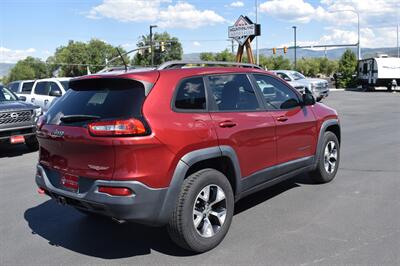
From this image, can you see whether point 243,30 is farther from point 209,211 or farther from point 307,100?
point 209,211

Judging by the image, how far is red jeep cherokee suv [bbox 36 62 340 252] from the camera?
369 centimetres

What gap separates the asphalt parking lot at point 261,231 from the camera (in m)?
4.04

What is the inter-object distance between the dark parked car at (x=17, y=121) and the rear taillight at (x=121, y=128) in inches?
275

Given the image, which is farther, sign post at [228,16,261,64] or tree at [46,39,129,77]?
tree at [46,39,129,77]

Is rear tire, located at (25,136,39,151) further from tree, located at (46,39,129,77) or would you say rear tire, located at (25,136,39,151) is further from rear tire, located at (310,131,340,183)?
tree, located at (46,39,129,77)

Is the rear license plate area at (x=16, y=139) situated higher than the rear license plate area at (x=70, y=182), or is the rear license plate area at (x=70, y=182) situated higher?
the rear license plate area at (x=70, y=182)

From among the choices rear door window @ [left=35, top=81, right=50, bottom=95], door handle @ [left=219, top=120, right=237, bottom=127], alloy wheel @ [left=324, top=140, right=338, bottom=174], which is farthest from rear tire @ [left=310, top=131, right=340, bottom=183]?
rear door window @ [left=35, top=81, right=50, bottom=95]

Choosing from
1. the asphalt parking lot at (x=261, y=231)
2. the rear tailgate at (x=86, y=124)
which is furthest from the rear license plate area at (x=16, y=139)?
the rear tailgate at (x=86, y=124)

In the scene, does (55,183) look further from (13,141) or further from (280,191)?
(13,141)

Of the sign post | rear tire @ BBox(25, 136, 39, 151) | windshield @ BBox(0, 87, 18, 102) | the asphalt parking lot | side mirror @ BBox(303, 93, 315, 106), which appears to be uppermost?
the sign post

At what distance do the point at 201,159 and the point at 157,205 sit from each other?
2.00 ft

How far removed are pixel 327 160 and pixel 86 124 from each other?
12.9ft

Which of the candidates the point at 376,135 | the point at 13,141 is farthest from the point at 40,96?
the point at 376,135

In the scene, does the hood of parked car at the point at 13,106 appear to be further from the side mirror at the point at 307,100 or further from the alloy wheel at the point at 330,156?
the alloy wheel at the point at 330,156
